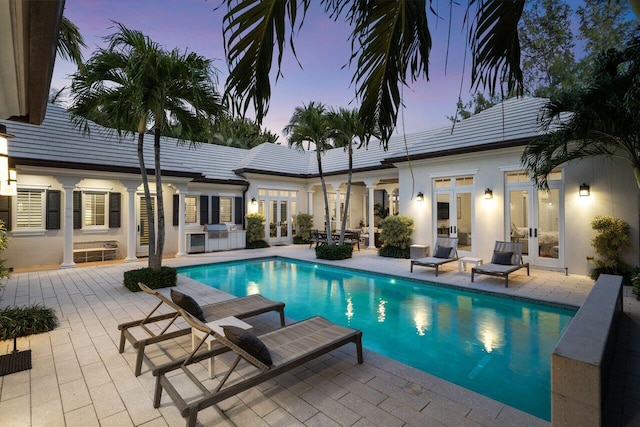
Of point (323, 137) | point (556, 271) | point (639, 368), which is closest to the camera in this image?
point (639, 368)

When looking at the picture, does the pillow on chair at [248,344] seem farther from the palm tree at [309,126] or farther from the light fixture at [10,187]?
the palm tree at [309,126]

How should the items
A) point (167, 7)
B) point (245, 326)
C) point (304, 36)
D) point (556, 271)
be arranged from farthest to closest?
point (556, 271)
point (245, 326)
point (167, 7)
point (304, 36)

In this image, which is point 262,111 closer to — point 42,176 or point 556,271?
point 556,271

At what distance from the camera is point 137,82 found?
6.51 m

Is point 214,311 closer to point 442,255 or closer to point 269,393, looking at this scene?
point 269,393

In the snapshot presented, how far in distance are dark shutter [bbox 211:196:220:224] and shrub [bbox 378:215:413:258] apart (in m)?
8.17

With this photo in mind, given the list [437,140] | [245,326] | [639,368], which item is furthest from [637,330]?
[437,140]

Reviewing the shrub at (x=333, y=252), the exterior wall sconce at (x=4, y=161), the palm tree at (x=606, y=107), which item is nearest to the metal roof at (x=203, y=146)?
the palm tree at (x=606, y=107)

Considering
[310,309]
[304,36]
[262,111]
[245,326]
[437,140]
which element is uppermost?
[437,140]

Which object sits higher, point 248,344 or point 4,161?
point 4,161

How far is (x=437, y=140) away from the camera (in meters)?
12.8

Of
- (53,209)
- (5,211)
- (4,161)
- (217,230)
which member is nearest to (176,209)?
(217,230)

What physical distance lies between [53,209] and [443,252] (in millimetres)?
14035

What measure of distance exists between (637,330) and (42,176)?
650 inches
